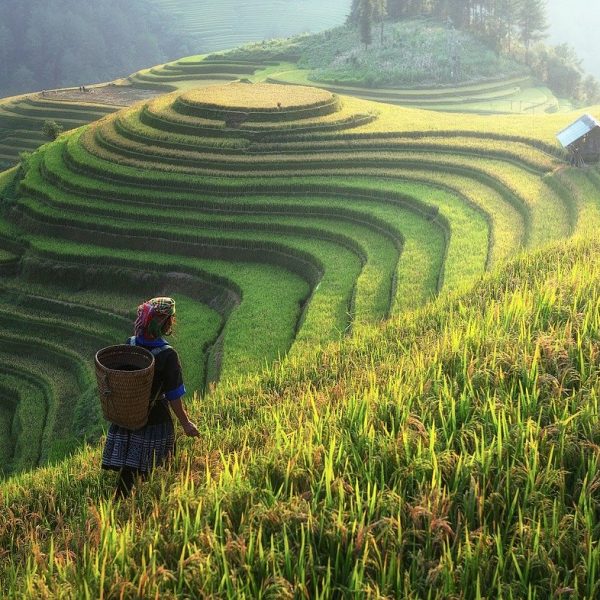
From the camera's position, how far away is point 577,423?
3803 mm

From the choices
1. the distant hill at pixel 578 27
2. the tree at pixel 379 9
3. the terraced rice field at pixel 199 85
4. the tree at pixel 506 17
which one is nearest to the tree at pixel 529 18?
the tree at pixel 506 17

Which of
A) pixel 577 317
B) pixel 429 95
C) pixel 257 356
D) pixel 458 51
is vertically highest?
pixel 458 51

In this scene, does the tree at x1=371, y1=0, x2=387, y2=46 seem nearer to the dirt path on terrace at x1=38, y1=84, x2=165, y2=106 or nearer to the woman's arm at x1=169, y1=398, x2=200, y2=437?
the dirt path on terrace at x1=38, y1=84, x2=165, y2=106

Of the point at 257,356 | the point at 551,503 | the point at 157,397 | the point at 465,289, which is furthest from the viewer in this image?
the point at 257,356

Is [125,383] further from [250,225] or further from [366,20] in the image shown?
[366,20]

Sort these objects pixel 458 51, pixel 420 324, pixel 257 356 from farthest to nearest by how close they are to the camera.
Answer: pixel 458 51
pixel 257 356
pixel 420 324

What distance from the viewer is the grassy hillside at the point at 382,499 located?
2.93 meters

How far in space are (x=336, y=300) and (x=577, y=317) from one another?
796cm

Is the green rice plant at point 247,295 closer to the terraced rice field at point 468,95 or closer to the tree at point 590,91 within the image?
the terraced rice field at point 468,95

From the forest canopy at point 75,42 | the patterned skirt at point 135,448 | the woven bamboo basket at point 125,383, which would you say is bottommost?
the patterned skirt at point 135,448

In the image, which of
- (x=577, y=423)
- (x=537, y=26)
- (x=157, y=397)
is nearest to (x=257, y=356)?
(x=157, y=397)

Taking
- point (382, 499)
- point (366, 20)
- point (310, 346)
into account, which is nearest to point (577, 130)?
point (310, 346)

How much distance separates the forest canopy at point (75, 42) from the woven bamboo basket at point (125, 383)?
79096 millimetres

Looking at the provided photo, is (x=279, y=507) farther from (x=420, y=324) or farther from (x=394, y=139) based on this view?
(x=394, y=139)
